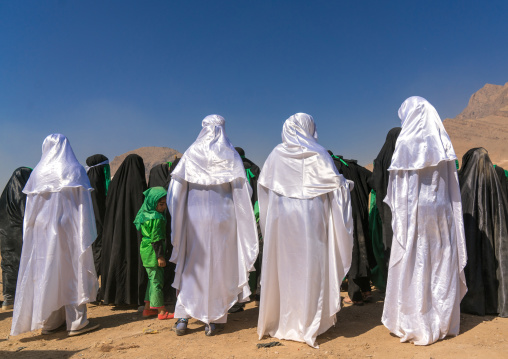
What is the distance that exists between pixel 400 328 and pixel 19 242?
18.0 feet

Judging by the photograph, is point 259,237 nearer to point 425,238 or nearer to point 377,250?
point 377,250

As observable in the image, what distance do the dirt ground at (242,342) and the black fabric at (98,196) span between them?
1.29 m

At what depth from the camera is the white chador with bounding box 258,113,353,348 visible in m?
3.71

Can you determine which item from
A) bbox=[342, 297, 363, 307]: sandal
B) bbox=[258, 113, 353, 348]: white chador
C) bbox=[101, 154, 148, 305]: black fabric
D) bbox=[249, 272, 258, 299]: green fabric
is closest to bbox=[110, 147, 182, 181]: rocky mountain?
bbox=[101, 154, 148, 305]: black fabric

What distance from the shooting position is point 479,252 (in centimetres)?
453

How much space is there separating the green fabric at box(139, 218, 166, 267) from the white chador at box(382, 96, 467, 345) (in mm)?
2472

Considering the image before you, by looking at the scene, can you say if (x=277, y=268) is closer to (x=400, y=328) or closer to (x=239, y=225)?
(x=239, y=225)

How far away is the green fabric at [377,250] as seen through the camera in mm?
5402

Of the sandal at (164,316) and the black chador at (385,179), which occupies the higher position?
the black chador at (385,179)

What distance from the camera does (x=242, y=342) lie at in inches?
149

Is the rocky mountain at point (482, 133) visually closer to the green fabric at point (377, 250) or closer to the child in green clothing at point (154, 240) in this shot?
the green fabric at point (377, 250)

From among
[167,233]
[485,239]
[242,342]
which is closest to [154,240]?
[167,233]

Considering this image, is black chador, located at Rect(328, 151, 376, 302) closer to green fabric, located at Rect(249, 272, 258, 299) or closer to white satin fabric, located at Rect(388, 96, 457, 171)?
green fabric, located at Rect(249, 272, 258, 299)

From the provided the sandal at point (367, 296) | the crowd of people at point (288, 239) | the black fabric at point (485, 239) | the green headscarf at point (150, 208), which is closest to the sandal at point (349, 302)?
the crowd of people at point (288, 239)
